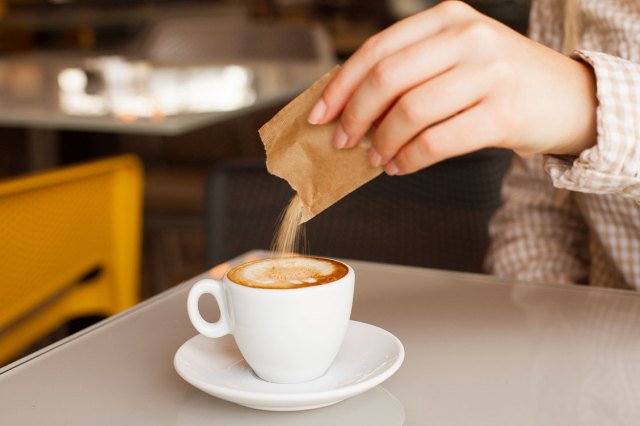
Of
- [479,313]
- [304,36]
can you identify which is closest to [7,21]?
[304,36]

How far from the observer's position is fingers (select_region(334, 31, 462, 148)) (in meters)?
0.59

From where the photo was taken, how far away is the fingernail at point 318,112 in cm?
62

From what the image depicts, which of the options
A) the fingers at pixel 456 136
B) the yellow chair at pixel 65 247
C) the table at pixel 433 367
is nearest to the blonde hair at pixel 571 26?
the table at pixel 433 367

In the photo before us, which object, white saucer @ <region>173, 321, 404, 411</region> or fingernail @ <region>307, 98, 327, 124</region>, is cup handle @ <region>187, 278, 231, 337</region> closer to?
white saucer @ <region>173, 321, 404, 411</region>

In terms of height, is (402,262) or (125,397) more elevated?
(125,397)

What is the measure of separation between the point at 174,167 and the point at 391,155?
1.84 metres

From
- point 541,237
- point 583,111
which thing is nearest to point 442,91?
point 583,111

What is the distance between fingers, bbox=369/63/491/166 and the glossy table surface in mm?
953

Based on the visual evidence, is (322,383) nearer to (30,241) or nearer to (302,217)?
(302,217)

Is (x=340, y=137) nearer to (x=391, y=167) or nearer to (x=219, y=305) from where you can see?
(x=391, y=167)

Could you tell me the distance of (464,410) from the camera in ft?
1.91

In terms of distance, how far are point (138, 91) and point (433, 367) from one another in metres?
1.41

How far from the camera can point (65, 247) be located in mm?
1234

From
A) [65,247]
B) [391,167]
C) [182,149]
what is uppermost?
[391,167]
